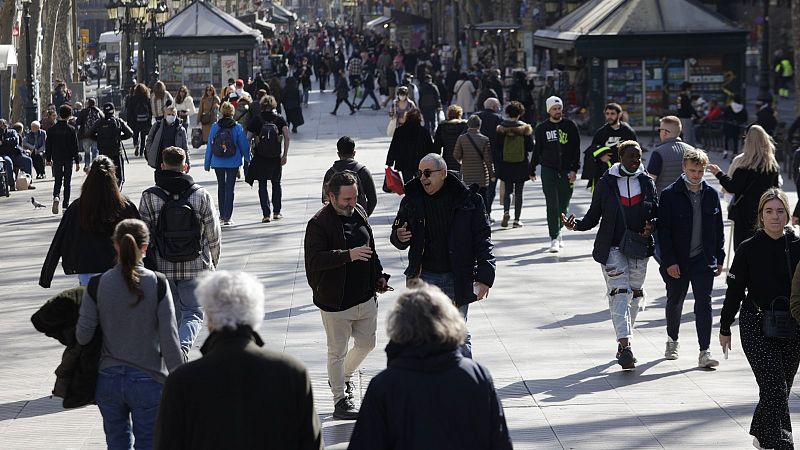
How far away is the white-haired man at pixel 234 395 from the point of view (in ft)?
16.3

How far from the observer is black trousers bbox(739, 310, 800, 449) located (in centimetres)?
788

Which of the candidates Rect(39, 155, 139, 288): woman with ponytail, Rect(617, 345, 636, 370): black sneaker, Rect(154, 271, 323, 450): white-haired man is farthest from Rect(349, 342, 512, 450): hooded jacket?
Rect(617, 345, 636, 370): black sneaker

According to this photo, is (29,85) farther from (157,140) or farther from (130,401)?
(130,401)

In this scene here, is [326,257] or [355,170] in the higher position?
[355,170]

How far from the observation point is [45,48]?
41.3 meters

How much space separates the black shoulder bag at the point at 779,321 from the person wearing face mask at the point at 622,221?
105 inches

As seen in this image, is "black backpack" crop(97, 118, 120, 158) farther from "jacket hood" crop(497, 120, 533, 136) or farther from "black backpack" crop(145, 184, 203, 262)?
"black backpack" crop(145, 184, 203, 262)

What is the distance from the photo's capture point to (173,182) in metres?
9.57

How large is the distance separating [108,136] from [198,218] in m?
10.8

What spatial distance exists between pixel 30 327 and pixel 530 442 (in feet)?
17.6

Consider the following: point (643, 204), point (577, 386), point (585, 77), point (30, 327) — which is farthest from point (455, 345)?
point (585, 77)

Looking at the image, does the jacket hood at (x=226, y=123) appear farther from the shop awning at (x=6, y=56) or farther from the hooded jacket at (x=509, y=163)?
the shop awning at (x=6, y=56)

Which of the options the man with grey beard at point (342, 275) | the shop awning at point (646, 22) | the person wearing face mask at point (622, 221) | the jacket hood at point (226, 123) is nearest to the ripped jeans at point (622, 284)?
the person wearing face mask at point (622, 221)

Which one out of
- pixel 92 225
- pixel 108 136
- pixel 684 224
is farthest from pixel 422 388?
pixel 108 136
